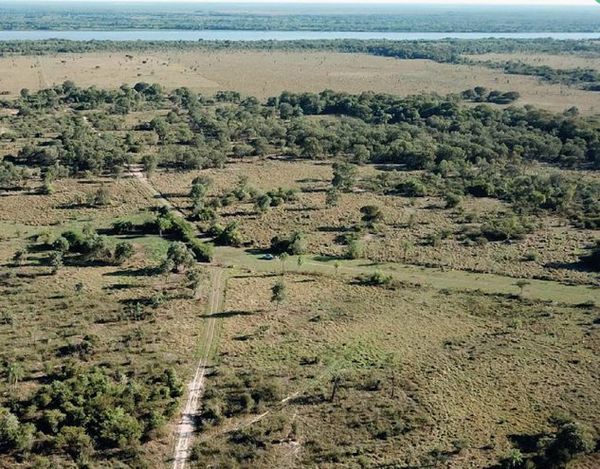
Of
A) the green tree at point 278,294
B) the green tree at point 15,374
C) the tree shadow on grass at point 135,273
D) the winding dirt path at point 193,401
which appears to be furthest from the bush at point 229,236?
the green tree at point 15,374

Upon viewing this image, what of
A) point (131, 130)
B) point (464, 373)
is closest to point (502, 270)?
point (464, 373)

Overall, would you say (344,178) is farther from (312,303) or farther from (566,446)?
(566,446)

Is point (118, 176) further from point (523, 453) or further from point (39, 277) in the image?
point (523, 453)

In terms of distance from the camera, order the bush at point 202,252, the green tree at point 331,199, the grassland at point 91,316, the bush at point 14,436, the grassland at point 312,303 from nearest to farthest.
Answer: the bush at point 14,436 → the grassland at point 312,303 → the grassland at point 91,316 → the bush at point 202,252 → the green tree at point 331,199

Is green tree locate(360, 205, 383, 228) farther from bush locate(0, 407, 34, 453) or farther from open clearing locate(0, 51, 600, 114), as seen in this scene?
open clearing locate(0, 51, 600, 114)

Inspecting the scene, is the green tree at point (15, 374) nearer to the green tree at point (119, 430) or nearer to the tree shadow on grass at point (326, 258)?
the green tree at point (119, 430)

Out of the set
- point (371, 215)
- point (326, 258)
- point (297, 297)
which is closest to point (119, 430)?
point (297, 297)

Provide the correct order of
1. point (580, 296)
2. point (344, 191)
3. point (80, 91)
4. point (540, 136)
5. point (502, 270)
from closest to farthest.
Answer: point (580, 296) < point (502, 270) < point (344, 191) < point (540, 136) < point (80, 91)

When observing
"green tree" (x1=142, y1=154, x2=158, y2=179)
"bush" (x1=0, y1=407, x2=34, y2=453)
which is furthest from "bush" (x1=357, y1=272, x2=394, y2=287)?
"green tree" (x1=142, y1=154, x2=158, y2=179)
